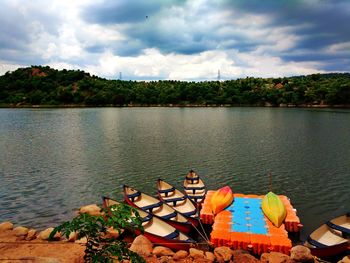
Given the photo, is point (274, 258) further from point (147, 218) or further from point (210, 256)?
point (147, 218)

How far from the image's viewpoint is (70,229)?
801 cm

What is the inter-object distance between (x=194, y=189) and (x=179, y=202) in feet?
10.3

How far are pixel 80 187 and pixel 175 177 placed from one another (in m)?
10.9

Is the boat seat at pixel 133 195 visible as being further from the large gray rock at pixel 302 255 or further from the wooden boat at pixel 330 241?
the wooden boat at pixel 330 241

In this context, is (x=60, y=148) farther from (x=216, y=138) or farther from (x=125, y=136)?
(x=216, y=138)

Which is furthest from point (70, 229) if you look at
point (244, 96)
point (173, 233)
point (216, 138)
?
point (244, 96)

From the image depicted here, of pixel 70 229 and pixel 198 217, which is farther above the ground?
pixel 70 229

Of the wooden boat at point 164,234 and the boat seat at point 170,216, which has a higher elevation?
the boat seat at point 170,216

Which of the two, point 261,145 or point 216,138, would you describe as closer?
point 261,145

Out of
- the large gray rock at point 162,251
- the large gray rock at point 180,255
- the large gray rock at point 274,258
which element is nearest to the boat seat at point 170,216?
the large gray rock at point 162,251

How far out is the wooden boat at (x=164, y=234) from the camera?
60.5 feet

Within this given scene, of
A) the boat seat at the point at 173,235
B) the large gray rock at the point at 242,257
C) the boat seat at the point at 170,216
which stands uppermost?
the boat seat at the point at 170,216

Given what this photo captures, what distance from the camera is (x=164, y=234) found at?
19922 millimetres

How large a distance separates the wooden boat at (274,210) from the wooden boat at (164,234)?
20.8ft
